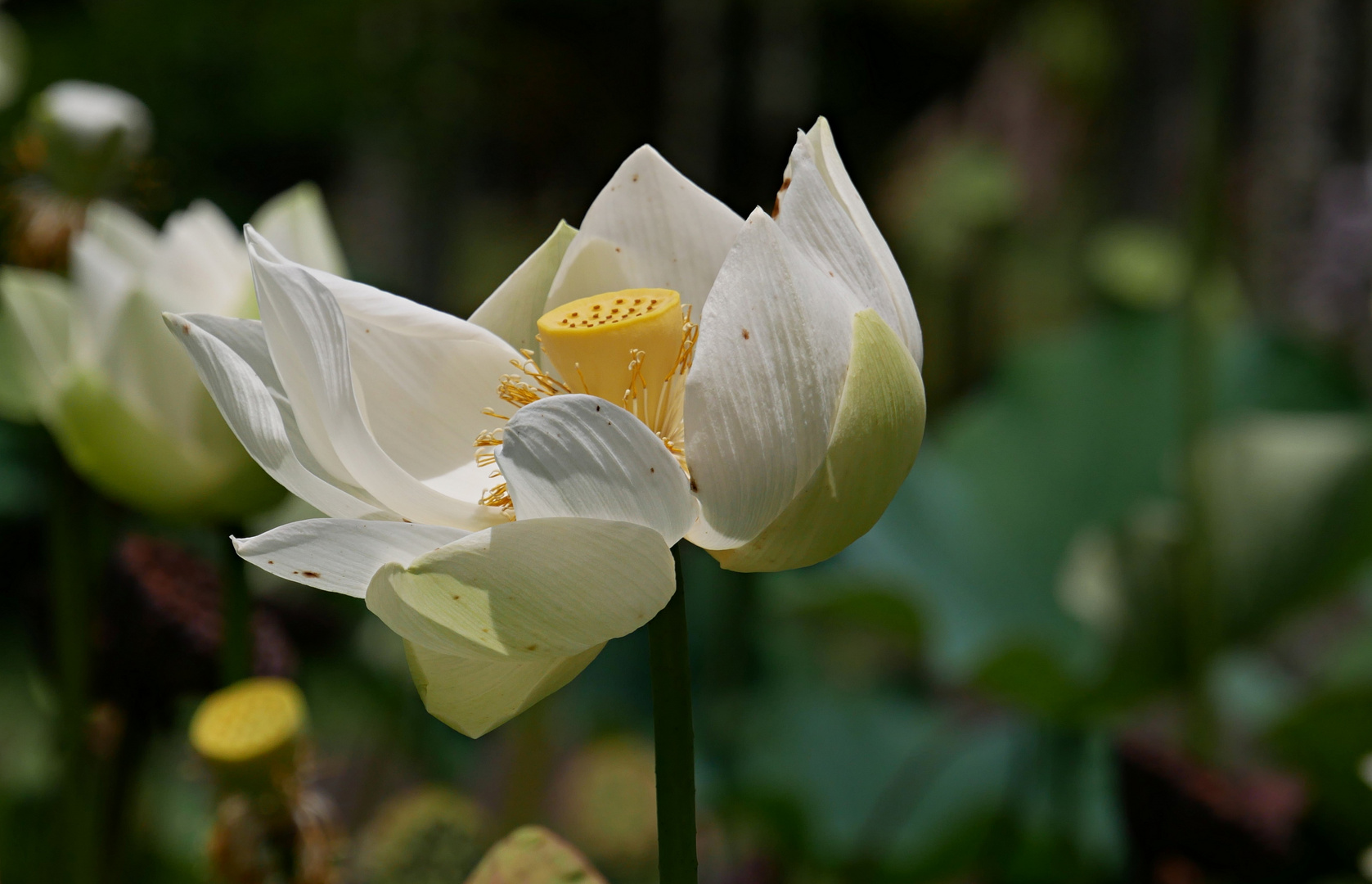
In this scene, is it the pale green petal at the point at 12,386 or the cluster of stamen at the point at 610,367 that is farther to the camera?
the pale green petal at the point at 12,386

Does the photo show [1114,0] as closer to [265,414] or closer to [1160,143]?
[1160,143]

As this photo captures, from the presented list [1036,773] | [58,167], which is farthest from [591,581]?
[1036,773]

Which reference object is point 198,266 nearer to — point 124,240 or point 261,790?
point 124,240

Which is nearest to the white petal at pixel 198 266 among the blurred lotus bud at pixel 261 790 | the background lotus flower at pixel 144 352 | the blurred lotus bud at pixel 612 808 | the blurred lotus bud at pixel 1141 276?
the background lotus flower at pixel 144 352

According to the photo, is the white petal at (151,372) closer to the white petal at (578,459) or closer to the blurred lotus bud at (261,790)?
the blurred lotus bud at (261,790)

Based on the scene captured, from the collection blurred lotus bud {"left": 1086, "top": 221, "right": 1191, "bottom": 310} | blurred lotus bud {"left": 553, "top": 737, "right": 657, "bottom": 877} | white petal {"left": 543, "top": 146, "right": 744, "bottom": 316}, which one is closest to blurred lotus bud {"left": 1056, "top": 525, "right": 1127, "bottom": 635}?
blurred lotus bud {"left": 553, "top": 737, "right": 657, "bottom": 877}

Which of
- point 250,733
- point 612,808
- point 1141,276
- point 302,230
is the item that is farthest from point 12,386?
point 1141,276
